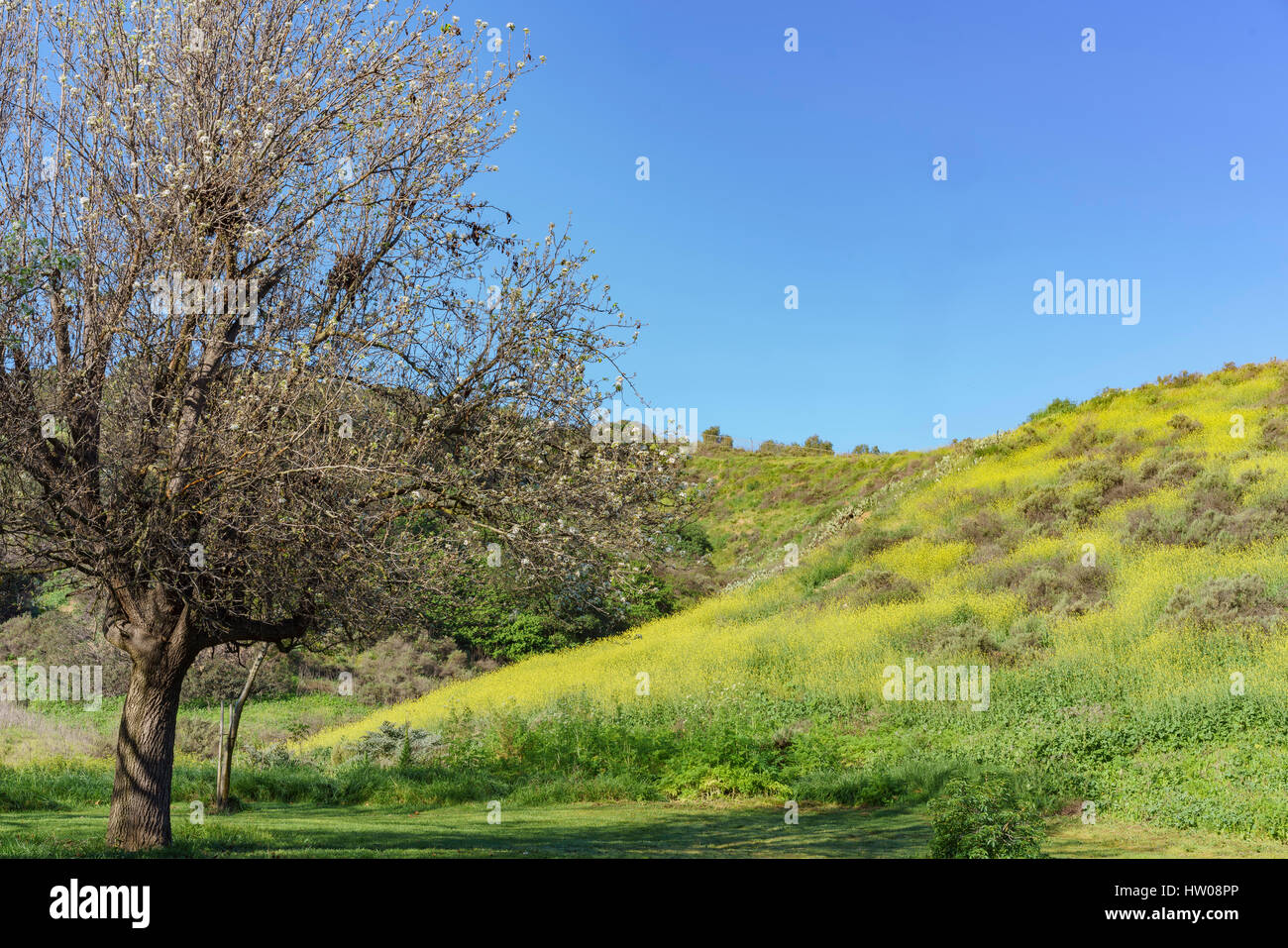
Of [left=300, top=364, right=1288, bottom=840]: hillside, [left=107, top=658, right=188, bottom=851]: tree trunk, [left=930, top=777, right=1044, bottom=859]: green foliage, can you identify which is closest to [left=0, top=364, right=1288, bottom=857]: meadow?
[left=300, top=364, right=1288, bottom=840]: hillside

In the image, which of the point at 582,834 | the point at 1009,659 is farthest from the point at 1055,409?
the point at 582,834

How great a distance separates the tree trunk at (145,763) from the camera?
10.2m

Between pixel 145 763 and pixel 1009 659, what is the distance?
1682 centimetres

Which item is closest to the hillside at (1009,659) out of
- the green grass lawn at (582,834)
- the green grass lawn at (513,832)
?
the green grass lawn at (582,834)

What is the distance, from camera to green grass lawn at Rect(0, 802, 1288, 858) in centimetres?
1099

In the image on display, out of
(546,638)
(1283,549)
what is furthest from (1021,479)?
(546,638)

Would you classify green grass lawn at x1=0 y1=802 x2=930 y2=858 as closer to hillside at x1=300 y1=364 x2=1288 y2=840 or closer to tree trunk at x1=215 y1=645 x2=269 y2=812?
tree trunk at x1=215 y1=645 x2=269 y2=812

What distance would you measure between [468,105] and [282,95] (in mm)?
2024

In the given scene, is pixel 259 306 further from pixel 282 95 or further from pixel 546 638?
pixel 546 638

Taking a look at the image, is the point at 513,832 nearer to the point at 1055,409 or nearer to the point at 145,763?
the point at 145,763

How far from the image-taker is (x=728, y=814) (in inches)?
619

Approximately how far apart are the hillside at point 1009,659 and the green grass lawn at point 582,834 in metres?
0.97

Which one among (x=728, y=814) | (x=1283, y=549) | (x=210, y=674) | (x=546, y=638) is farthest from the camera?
(x=546, y=638)

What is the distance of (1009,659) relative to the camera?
20250 millimetres
